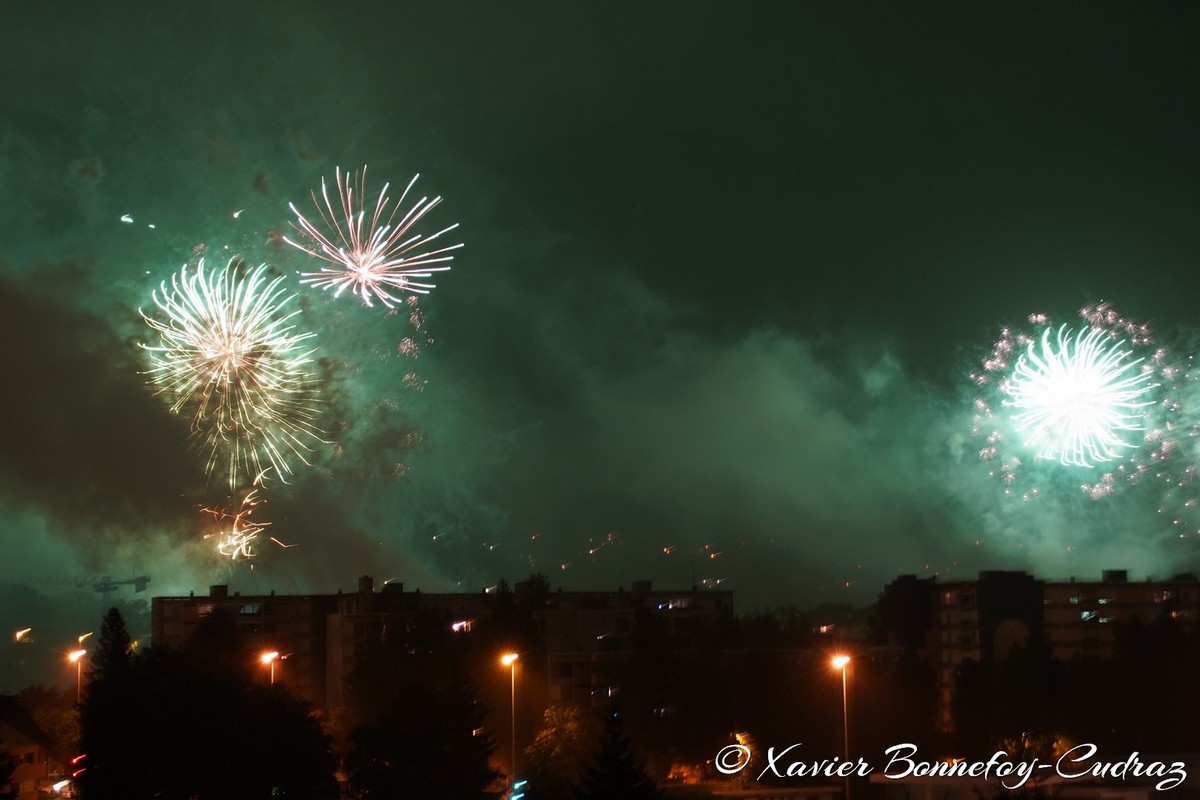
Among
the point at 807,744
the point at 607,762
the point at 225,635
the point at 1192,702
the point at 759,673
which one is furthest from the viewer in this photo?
the point at 225,635

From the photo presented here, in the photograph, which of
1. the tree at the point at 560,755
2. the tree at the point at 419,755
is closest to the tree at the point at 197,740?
the tree at the point at 419,755

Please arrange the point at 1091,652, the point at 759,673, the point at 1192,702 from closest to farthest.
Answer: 1. the point at 759,673
2. the point at 1192,702
3. the point at 1091,652

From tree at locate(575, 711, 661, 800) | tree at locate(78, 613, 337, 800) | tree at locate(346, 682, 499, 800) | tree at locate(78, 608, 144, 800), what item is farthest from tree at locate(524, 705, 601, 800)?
tree at locate(575, 711, 661, 800)

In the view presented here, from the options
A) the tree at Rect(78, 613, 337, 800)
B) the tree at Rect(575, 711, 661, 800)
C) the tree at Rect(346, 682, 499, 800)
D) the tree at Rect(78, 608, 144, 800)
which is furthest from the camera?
the tree at Rect(346, 682, 499, 800)

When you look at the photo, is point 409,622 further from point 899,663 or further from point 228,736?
point 228,736

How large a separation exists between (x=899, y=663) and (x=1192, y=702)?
495 inches

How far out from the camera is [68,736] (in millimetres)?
58969

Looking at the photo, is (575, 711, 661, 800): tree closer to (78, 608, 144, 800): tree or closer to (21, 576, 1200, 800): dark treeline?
(21, 576, 1200, 800): dark treeline

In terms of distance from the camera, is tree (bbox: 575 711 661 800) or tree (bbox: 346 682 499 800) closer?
tree (bbox: 575 711 661 800)

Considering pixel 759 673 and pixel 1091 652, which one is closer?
pixel 759 673

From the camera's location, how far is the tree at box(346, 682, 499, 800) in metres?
40.4

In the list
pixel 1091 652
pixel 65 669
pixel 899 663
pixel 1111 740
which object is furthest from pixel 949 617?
pixel 65 669

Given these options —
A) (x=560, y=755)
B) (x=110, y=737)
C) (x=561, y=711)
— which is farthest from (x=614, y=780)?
(x=561, y=711)

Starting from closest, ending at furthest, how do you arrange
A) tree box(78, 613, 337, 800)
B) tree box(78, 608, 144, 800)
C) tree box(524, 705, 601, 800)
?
tree box(78, 613, 337, 800) → tree box(78, 608, 144, 800) → tree box(524, 705, 601, 800)
